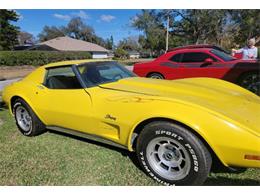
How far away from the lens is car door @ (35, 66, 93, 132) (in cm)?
344

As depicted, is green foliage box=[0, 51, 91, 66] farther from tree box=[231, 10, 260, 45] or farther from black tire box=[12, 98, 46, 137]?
black tire box=[12, 98, 46, 137]

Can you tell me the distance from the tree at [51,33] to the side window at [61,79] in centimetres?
8896

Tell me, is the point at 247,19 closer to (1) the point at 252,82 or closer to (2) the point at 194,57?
(2) the point at 194,57

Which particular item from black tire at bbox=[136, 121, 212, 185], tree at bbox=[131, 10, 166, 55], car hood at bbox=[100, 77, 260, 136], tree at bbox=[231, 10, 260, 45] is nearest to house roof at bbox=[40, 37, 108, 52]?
tree at bbox=[131, 10, 166, 55]

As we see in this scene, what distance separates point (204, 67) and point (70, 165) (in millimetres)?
→ 5560

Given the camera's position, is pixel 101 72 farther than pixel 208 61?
No

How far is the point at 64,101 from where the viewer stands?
367cm

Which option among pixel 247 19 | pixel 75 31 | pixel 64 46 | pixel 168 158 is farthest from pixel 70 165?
pixel 75 31

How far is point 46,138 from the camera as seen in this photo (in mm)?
4297

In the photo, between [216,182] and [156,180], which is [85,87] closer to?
[156,180]

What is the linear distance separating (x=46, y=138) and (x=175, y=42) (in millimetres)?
53734
